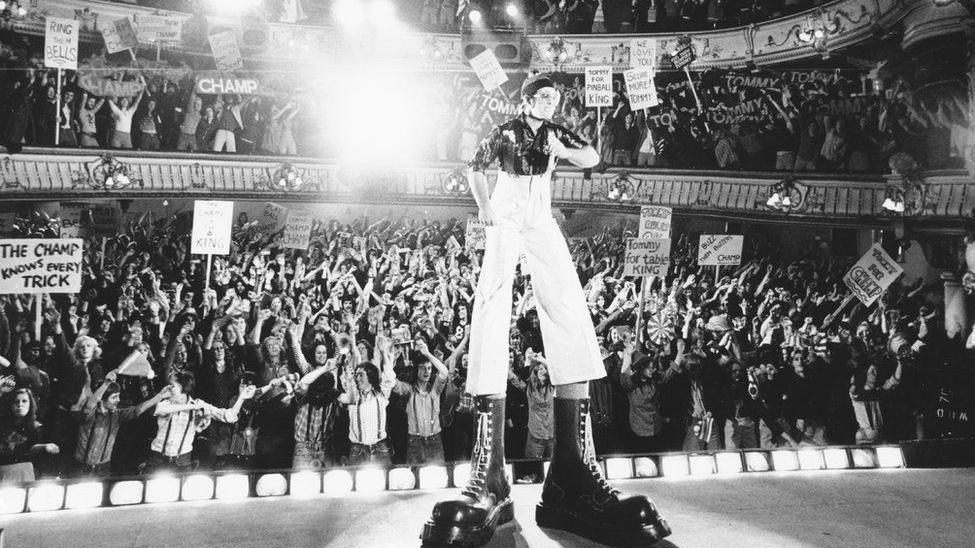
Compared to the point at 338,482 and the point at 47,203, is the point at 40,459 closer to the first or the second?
the point at 338,482

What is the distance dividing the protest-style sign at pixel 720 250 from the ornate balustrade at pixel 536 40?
159 inches

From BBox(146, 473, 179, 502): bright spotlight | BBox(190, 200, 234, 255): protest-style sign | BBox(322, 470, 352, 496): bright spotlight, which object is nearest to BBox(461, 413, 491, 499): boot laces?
BBox(322, 470, 352, 496): bright spotlight

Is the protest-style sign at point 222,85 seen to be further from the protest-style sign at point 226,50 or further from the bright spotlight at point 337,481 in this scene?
the bright spotlight at point 337,481

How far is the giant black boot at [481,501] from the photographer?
A: 7.43 ft

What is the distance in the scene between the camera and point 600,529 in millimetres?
2373

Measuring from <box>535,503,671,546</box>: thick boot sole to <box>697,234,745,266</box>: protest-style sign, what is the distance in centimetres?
534

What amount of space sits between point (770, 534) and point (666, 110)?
326 inches

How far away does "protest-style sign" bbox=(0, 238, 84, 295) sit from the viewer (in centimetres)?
433

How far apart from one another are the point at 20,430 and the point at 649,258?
5855 millimetres

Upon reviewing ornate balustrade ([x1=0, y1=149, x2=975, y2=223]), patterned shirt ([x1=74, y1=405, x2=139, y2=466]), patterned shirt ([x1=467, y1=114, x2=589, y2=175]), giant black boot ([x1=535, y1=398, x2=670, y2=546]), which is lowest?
patterned shirt ([x1=74, y1=405, x2=139, y2=466])

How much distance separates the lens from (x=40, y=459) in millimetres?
5059

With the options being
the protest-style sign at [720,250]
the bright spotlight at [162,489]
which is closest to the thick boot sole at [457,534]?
the bright spotlight at [162,489]

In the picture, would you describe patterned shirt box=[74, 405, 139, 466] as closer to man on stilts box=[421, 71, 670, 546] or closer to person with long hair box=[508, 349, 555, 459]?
person with long hair box=[508, 349, 555, 459]

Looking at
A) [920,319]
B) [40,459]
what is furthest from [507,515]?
[920,319]
